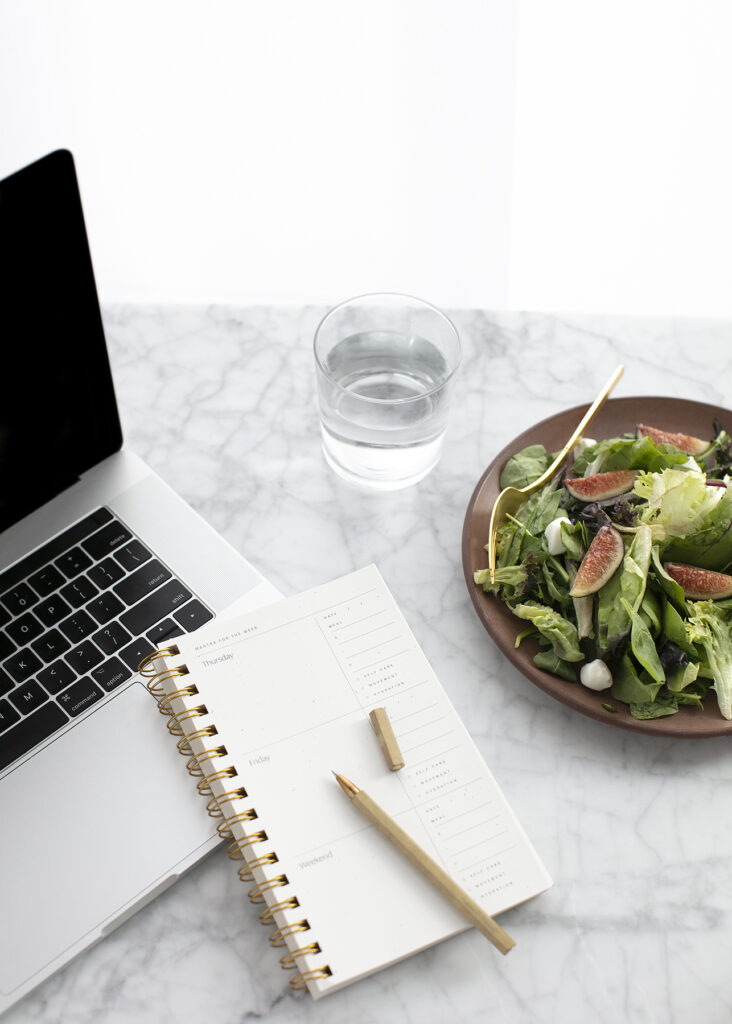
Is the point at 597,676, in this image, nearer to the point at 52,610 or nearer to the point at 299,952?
the point at 299,952

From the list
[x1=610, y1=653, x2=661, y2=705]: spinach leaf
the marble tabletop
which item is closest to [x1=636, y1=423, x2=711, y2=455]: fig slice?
the marble tabletop

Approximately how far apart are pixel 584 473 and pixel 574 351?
0.28 metres

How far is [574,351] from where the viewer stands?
1297 mm

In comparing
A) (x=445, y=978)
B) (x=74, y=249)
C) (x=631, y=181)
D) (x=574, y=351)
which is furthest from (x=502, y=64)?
(x=445, y=978)

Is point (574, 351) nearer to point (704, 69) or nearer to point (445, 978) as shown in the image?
point (445, 978)

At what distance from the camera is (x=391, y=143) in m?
2.07

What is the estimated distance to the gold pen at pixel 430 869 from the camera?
835 mm

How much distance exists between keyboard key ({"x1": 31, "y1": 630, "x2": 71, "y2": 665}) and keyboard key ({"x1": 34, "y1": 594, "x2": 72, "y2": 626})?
13 millimetres

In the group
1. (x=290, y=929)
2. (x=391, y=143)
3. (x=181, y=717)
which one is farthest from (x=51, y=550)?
(x=391, y=143)

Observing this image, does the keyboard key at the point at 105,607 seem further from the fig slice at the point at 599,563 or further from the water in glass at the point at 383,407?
the fig slice at the point at 599,563

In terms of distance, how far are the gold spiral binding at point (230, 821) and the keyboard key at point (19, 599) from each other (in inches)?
11.5

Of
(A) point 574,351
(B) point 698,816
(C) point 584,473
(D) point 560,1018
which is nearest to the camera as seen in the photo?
(D) point 560,1018

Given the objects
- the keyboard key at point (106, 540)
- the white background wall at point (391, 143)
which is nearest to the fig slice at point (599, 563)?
the keyboard key at point (106, 540)

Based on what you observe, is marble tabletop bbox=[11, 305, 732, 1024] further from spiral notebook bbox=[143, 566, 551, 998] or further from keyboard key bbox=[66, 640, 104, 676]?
keyboard key bbox=[66, 640, 104, 676]
